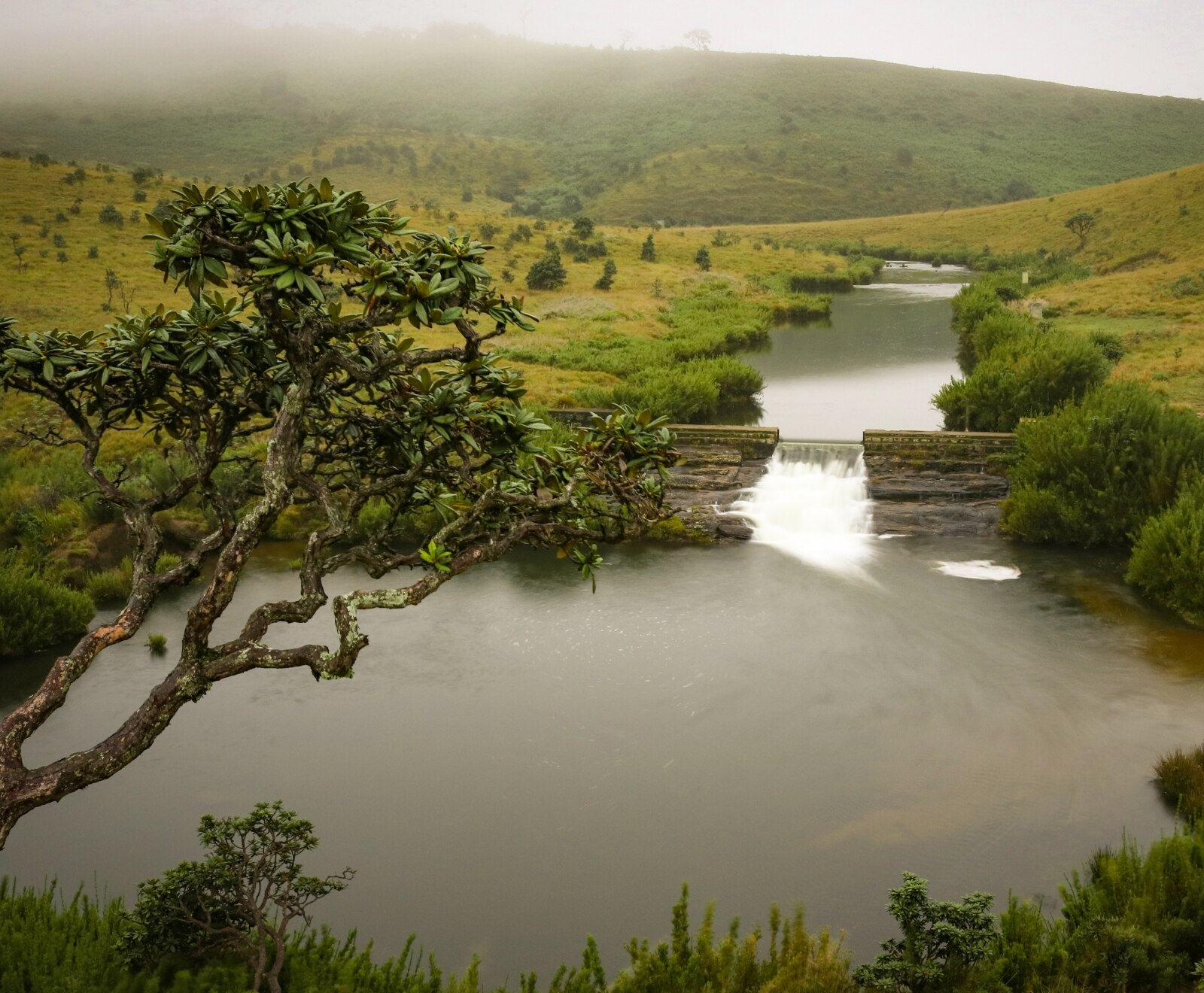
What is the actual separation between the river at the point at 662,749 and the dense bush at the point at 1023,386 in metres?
7.16

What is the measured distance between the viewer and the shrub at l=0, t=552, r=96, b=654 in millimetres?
17672

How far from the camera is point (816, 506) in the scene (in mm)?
25828

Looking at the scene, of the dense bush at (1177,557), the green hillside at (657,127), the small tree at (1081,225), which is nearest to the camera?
the dense bush at (1177,557)

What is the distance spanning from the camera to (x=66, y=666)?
251 inches

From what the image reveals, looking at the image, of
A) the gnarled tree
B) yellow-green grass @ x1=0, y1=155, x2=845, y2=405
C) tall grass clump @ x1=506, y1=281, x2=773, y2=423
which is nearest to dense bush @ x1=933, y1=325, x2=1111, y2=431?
tall grass clump @ x1=506, y1=281, x2=773, y2=423

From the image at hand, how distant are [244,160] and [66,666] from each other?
11890 centimetres

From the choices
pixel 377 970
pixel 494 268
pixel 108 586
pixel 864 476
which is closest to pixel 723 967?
pixel 377 970

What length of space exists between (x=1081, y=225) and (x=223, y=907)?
73.8 m

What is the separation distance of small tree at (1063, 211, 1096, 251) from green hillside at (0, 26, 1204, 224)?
44.5 m

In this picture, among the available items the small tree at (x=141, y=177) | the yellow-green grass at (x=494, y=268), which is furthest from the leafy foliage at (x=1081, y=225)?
the small tree at (x=141, y=177)

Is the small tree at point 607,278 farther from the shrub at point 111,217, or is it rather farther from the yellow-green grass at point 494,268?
the shrub at point 111,217

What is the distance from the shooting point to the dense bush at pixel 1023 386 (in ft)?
91.0

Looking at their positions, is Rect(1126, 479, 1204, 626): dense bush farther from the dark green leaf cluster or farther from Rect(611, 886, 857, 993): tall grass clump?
Rect(611, 886, 857, 993): tall grass clump

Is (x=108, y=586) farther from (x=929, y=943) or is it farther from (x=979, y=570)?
(x=979, y=570)
